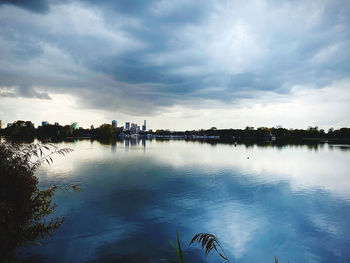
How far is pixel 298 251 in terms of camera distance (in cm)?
1614

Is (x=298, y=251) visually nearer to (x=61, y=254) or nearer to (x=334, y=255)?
(x=334, y=255)

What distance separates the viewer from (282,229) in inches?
770

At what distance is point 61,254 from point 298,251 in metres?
17.3

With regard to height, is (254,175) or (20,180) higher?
(20,180)

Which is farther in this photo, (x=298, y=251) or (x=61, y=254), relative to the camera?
(x=298, y=251)

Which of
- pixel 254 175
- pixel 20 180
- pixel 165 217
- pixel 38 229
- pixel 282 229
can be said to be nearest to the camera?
pixel 20 180

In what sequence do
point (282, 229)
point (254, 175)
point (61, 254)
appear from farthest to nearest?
point (254, 175) → point (282, 229) → point (61, 254)

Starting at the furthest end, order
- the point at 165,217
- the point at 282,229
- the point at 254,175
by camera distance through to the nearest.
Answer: the point at 254,175, the point at 165,217, the point at 282,229

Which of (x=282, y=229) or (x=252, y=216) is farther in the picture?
(x=252, y=216)

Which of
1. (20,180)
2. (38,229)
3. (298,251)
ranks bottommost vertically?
(298,251)

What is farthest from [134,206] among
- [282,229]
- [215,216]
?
[282,229]

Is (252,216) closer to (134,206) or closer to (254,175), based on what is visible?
(134,206)

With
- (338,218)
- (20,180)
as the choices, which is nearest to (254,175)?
(338,218)

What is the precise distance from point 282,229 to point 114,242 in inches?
593
